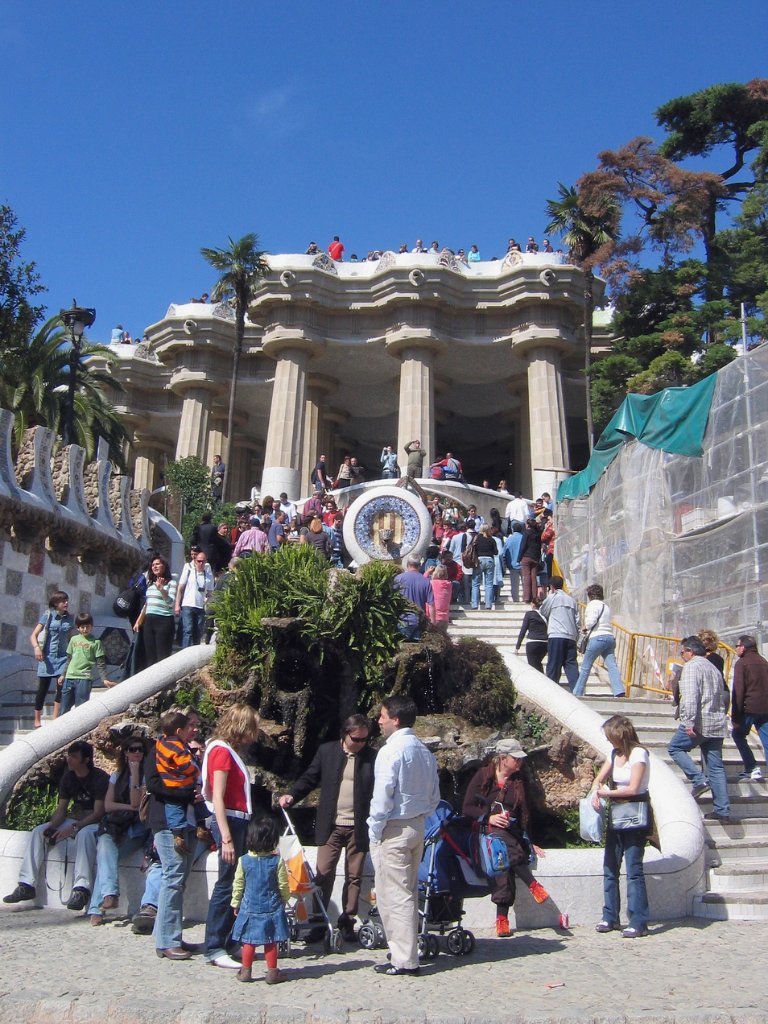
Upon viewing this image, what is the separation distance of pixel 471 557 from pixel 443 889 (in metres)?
10.5

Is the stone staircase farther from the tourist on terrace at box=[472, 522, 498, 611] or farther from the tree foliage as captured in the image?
the tree foliage

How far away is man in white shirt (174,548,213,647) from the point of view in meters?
12.8

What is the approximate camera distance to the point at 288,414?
3562cm

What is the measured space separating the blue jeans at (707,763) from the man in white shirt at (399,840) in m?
3.69

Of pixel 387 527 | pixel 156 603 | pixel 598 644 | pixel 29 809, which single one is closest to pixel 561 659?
pixel 598 644

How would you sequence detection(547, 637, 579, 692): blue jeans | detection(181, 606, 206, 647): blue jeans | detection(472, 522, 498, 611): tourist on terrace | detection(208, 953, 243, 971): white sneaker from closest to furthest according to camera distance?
detection(208, 953, 243, 971): white sneaker, detection(547, 637, 579, 692): blue jeans, detection(181, 606, 206, 647): blue jeans, detection(472, 522, 498, 611): tourist on terrace

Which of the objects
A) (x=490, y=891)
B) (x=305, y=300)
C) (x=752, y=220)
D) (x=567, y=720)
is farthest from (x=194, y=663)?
(x=305, y=300)

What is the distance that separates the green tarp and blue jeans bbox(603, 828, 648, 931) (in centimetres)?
862

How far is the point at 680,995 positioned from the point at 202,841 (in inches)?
125

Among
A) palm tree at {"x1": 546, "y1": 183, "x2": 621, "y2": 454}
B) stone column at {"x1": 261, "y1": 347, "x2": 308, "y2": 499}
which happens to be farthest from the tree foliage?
stone column at {"x1": 261, "y1": 347, "x2": 308, "y2": 499}

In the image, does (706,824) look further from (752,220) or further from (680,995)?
(752,220)

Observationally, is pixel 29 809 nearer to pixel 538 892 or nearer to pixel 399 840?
pixel 399 840

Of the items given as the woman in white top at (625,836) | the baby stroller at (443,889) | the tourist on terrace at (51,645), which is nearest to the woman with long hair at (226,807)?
the baby stroller at (443,889)

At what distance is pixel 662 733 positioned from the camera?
412 inches
